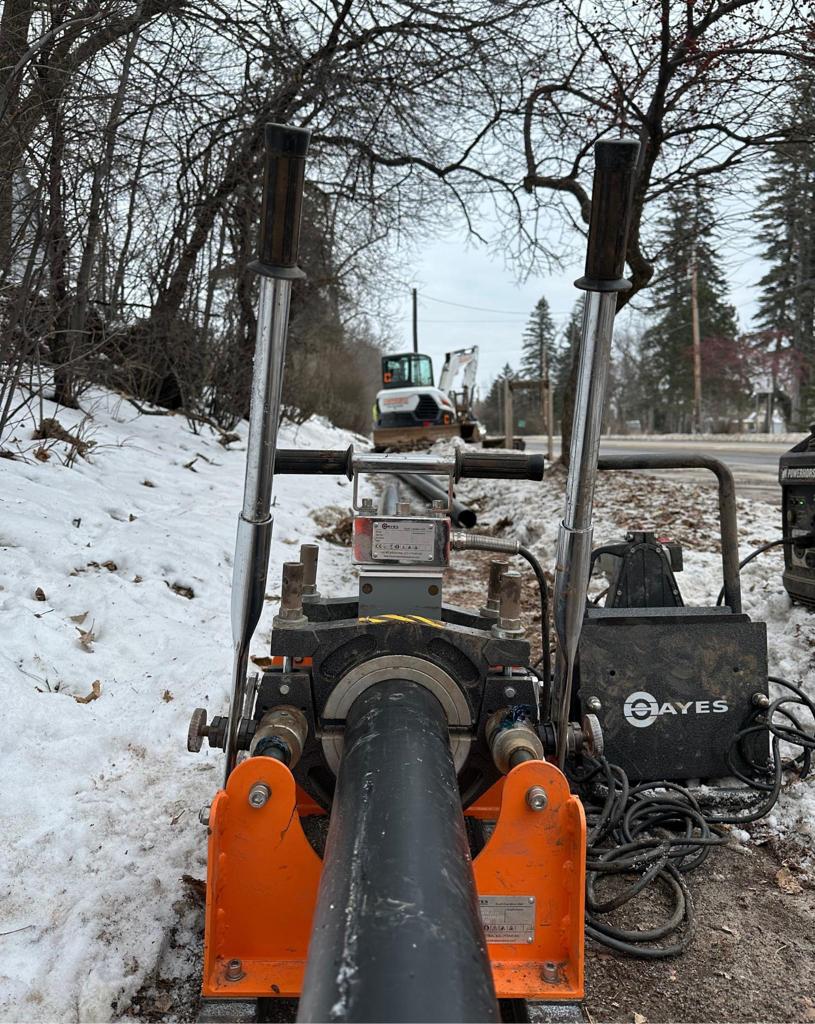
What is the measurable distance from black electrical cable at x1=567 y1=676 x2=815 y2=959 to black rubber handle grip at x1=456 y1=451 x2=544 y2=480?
1091mm

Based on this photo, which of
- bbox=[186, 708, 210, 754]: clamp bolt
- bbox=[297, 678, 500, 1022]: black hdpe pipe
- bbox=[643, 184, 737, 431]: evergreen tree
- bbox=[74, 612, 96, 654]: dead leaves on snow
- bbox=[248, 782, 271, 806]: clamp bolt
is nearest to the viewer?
bbox=[297, 678, 500, 1022]: black hdpe pipe

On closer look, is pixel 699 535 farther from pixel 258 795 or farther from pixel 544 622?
pixel 258 795

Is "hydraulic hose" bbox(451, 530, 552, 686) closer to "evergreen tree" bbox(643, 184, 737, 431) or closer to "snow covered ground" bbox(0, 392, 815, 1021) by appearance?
"snow covered ground" bbox(0, 392, 815, 1021)

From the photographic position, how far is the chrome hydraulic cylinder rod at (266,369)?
1.38m

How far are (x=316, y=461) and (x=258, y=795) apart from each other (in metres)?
0.92

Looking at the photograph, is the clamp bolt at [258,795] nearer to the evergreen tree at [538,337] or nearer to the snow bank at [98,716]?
the snow bank at [98,716]

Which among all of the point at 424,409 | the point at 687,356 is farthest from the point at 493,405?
the point at 424,409

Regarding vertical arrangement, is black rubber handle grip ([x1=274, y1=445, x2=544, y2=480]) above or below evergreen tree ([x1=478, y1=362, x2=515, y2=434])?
below

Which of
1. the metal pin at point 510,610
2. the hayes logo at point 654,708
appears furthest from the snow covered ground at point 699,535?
the metal pin at point 510,610

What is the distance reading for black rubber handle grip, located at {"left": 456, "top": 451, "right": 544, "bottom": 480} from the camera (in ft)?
7.05

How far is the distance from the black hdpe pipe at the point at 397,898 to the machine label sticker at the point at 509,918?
38cm

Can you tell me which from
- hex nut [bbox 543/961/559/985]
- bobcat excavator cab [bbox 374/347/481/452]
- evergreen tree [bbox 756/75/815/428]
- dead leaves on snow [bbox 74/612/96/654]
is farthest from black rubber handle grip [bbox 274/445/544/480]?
evergreen tree [bbox 756/75/815/428]

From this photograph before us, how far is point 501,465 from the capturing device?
2178 millimetres

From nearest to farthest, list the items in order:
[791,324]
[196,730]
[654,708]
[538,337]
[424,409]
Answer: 1. [196,730]
2. [654,708]
3. [424,409]
4. [791,324]
5. [538,337]
